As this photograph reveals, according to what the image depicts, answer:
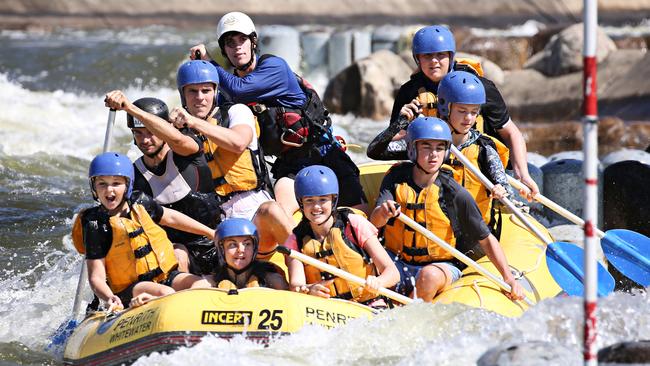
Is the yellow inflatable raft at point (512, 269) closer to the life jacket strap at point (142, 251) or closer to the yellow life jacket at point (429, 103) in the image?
the yellow life jacket at point (429, 103)

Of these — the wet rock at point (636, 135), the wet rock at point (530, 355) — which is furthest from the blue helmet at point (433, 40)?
the wet rock at point (636, 135)

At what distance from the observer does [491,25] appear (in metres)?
27.0

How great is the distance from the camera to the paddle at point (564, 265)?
6.57 m

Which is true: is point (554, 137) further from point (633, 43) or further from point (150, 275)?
point (150, 275)

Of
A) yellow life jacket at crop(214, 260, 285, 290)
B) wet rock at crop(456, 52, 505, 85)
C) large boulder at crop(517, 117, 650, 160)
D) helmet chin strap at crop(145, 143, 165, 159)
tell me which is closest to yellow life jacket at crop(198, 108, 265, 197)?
helmet chin strap at crop(145, 143, 165, 159)

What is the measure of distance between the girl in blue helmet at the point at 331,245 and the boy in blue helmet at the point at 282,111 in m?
0.49

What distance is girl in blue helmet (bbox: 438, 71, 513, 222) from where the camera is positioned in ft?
21.4

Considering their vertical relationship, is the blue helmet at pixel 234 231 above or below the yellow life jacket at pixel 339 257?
above

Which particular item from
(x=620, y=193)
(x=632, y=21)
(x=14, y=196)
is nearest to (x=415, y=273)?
(x=620, y=193)

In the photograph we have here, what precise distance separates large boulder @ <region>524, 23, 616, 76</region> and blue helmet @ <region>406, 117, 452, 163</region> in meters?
11.0

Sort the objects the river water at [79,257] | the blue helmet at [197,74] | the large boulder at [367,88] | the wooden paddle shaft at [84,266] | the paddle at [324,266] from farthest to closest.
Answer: the large boulder at [367,88] → the wooden paddle shaft at [84,266] → the blue helmet at [197,74] → the paddle at [324,266] → the river water at [79,257]

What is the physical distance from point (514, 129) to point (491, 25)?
20227 millimetres

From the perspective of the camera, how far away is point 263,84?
22.2 feet

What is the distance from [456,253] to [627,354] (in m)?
1.62
